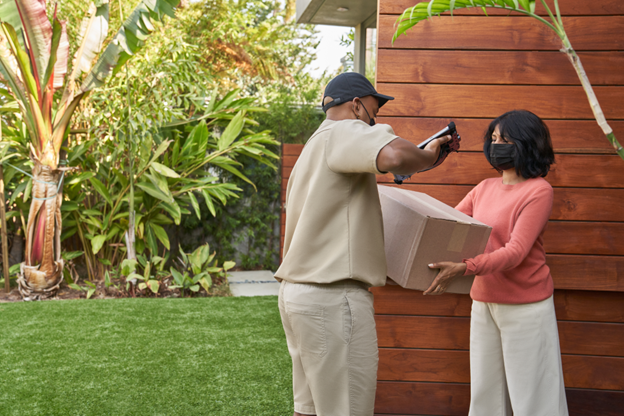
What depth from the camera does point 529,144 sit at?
1.87m

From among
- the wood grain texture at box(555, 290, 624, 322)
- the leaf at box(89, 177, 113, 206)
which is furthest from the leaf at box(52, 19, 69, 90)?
the wood grain texture at box(555, 290, 624, 322)

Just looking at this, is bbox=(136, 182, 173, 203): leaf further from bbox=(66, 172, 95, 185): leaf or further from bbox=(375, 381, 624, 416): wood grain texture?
bbox=(375, 381, 624, 416): wood grain texture

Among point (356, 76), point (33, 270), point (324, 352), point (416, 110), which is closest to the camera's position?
point (324, 352)

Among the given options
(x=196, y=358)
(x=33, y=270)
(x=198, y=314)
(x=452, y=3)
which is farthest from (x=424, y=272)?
(x=33, y=270)

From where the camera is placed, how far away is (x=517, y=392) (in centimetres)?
189

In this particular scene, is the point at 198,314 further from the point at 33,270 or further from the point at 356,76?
the point at 356,76

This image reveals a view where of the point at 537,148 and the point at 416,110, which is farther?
the point at 416,110

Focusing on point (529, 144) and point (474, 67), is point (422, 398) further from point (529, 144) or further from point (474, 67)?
point (474, 67)

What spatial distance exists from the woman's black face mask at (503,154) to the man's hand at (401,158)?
54 centimetres

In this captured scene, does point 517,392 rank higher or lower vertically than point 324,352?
lower

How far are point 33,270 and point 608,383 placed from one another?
4969 mm

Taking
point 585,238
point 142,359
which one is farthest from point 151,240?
point 585,238

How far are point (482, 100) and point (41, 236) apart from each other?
14.8ft

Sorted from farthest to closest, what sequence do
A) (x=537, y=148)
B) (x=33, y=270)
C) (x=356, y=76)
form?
(x=33, y=270)
(x=537, y=148)
(x=356, y=76)
